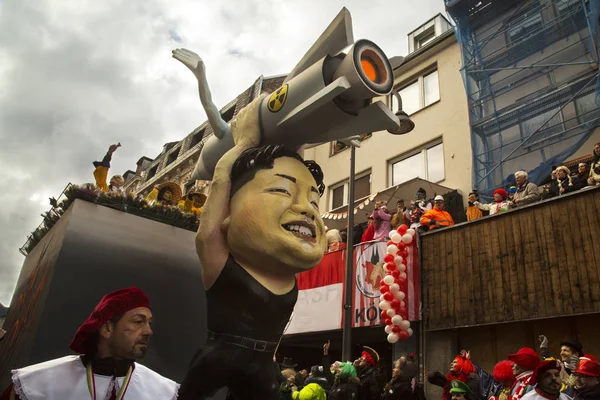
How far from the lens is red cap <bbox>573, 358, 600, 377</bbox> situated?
366cm

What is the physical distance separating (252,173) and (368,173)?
10.5 metres

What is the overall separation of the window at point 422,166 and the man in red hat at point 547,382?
8.41 m

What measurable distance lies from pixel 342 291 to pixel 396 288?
1.77 meters

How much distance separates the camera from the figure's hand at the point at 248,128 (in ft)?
13.2

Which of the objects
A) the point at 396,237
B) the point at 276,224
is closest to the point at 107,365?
the point at 276,224

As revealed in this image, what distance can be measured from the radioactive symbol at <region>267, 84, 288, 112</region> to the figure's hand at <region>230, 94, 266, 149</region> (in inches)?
6.3

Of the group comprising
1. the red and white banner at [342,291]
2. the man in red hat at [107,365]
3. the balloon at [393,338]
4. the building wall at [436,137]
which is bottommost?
the man in red hat at [107,365]

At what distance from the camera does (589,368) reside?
367cm

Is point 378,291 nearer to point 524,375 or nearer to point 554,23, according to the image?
point 524,375

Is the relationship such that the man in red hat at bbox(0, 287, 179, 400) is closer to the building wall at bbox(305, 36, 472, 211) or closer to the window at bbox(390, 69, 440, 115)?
the building wall at bbox(305, 36, 472, 211)

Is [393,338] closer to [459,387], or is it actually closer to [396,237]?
[396,237]

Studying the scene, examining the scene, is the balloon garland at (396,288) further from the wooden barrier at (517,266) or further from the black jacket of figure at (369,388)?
the black jacket of figure at (369,388)

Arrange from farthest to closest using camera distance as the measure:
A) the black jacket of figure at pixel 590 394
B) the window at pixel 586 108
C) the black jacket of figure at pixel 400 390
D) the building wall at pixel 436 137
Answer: the building wall at pixel 436 137 < the window at pixel 586 108 < the black jacket of figure at pixel 400 390 < the black jacket of figure at pixel 590 394

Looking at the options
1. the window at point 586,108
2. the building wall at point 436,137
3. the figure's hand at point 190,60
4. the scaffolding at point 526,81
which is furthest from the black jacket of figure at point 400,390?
the window at point 586,108
